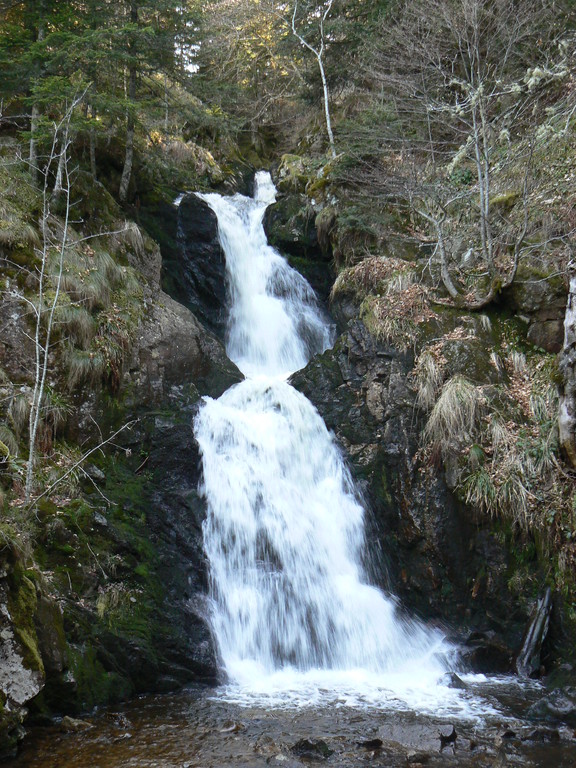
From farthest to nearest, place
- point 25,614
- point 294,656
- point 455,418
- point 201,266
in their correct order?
point 201,266, point 455,418, point 294,656, point 25,614

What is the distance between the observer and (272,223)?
13.2m

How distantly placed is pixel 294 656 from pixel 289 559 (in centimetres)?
120

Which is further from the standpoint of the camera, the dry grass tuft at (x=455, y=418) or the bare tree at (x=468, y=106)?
the bare tree at (x=468, y=106)

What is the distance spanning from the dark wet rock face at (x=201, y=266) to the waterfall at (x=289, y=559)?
6.86 ft

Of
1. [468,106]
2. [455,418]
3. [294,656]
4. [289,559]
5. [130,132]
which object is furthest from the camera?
[468,106]

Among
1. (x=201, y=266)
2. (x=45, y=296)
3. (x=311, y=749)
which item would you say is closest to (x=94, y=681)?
(x=311, y=749)

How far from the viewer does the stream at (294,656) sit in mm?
4387

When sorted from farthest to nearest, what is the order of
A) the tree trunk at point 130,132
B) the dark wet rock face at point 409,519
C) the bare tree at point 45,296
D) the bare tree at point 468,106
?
the tree trunk at point 130,132
the bare tree at point 468,106
the dark wet rock face at point 409,519
the bare tree at point 45,296

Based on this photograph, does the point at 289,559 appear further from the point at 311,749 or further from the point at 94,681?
the point at 311,749

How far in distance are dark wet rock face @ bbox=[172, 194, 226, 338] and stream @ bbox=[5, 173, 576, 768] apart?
1.04 m

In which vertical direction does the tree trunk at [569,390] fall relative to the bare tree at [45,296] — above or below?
below

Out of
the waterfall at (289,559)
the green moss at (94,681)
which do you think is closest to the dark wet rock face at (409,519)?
the waterfall at (289,559)

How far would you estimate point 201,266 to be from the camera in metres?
12.0

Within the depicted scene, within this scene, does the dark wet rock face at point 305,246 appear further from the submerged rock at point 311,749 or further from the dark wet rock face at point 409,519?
the submerged rock at point 311,749
